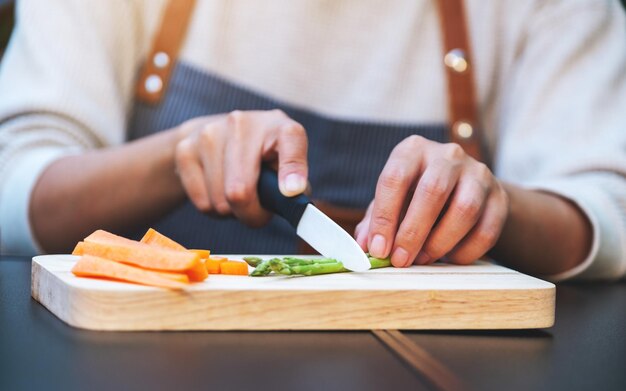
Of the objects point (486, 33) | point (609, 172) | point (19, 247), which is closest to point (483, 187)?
point (609, 172)

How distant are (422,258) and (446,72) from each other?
2.73ft

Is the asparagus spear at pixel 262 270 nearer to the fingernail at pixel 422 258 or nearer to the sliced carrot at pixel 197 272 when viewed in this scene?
the sliced carrot at pixel 197 272

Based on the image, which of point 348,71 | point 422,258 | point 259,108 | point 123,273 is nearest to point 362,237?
point 422,258

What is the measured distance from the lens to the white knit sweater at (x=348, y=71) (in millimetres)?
1668

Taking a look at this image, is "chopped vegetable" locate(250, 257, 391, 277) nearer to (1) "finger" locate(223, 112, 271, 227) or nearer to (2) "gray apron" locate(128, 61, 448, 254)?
(1) "finger" locate(223, 112, 271, 227)

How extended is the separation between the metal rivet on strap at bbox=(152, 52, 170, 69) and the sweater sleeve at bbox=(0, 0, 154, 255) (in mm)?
57

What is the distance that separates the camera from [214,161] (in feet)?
4.29

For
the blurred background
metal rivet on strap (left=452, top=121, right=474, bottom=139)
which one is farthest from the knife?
the blurred background

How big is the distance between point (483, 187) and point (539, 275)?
1.31 feet

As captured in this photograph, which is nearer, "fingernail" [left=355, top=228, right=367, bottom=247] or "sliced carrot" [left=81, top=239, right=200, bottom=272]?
"sliced carrot" [left=81, top=239, right=200, bottom=272]

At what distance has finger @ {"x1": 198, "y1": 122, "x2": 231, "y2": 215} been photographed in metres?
1.30

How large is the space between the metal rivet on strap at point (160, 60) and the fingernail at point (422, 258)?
87cm

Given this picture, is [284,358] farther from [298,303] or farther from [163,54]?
[163,54]

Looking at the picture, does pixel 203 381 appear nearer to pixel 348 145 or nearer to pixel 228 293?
pixel 228 293
